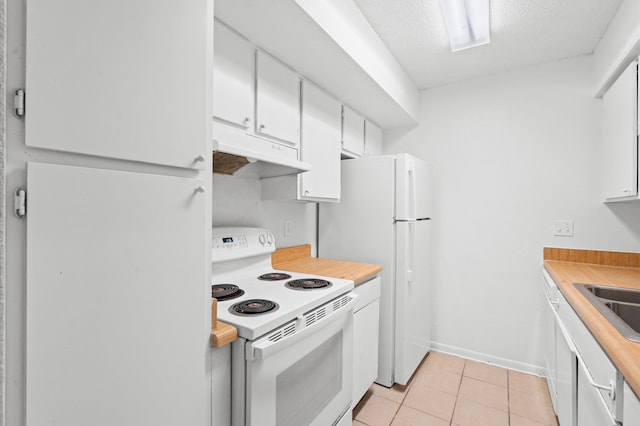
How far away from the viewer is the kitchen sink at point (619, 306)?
101cm

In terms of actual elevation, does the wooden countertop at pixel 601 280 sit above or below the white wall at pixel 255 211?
below

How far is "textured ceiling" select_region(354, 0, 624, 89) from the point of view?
69.9 inches

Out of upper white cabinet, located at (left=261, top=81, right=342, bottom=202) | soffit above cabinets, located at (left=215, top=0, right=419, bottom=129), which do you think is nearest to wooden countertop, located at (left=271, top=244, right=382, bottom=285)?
upper white cabinet, located at (left=261, top=81, right=342, bottom=202)

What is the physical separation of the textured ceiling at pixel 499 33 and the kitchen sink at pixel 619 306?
5.23 feet

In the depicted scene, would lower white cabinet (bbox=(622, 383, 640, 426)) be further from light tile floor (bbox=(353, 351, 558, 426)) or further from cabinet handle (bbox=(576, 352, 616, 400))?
light tile floor (bbox=(353, 351, 558, 426))

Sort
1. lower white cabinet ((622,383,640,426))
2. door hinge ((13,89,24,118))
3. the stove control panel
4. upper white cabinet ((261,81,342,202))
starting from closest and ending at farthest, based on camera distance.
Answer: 1. door hinge ((13,89,24,118))
2. lower white cabinet ((622,383,640,426))
3. the stove control panel
4. upper white cabinet ((261,81,342,202))

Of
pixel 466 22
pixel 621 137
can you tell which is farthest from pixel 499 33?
pixel 621 137

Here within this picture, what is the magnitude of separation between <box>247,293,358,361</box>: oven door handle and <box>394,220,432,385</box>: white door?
28.3 inches

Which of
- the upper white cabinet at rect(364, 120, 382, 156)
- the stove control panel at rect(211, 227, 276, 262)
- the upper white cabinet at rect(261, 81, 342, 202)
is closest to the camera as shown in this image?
the stove control panel at rect(211, 227, 276, 262)

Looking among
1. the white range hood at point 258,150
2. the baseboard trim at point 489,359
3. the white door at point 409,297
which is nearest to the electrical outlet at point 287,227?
the white range hood at point 258,150

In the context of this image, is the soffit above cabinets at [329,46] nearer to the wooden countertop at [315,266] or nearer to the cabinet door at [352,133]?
the cabinet door at [352,133]

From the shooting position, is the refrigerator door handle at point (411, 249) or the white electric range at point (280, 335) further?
the refrigerator door handle at point (411, 249)

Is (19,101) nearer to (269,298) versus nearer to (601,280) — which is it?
(269,298)

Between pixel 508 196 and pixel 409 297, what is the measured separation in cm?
123
